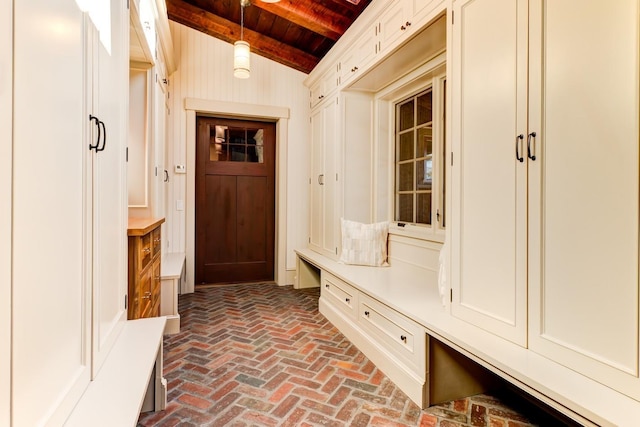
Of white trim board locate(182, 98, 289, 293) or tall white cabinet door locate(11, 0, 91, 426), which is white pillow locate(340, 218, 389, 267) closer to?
white trim board locate(182, 98, 289, 293)

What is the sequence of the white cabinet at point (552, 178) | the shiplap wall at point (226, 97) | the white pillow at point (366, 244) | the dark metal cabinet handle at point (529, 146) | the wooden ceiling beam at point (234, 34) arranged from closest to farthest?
the white cabinet at point (552, 178) → the dark metal cabinet handle at point (529, 146) → the white pillow at point (366, 244) → the wooden ceiling beam at point (234, 34) → the shiplap wall at point (226, 97)

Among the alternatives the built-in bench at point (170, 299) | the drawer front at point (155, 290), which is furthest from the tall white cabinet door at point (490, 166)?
the built-in bench at point (170, 299)

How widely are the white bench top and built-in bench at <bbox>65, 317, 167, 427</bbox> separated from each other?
1033mm

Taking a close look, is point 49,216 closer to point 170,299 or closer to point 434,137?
point 170,299

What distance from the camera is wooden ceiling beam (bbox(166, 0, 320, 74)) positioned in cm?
380

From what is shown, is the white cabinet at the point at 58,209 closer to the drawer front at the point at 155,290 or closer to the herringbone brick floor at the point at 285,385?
the herringbone brick floor at the point at 285,385

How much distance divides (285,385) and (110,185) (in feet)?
4.92

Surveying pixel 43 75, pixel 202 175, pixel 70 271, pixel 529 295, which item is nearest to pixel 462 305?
pixel 529 295

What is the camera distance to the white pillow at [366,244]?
3209 millimetres

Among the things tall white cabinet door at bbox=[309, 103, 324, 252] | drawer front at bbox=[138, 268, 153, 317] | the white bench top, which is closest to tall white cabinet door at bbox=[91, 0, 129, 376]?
drawer front at bbox=[138, 268, 153, 317]

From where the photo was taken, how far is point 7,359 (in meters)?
0.66

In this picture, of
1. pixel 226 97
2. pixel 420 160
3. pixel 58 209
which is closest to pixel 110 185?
pixel 58 209

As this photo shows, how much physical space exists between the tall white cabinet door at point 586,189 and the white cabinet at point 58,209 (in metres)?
1.69

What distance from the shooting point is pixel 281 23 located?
3777 millimetres
